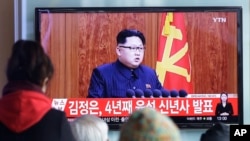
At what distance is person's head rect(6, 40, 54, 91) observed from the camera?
2.06 metres

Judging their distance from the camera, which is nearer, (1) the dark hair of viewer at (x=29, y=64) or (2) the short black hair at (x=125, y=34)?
(1) the dark hair of viewer at (x=29, y=64)

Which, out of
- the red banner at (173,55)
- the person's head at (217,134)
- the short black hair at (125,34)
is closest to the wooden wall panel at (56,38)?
the short black hair at (125,34)

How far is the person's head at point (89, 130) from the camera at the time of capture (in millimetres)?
2051

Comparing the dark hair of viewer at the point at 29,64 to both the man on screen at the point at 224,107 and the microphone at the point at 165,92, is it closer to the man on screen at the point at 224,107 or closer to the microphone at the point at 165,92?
the microphone at the point at 165,92

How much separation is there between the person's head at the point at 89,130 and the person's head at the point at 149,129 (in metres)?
0.72

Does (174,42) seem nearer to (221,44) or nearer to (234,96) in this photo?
→ (221,44)

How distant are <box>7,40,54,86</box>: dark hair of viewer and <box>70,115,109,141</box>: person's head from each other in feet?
0.68

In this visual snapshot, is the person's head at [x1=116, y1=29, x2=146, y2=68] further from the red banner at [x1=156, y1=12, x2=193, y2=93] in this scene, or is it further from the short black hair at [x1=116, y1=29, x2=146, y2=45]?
the red banner at [x1=156, y1=12, x2=193, y2=93]

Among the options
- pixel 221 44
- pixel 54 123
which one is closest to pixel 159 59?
pixel 221 44

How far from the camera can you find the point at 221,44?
12.3 ft

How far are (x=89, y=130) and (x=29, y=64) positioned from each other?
33 centimetres

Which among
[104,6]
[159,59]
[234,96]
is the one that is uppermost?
[104,6]

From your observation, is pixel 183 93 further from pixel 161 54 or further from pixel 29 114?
pixel 29 114

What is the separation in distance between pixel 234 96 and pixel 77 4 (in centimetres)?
121
